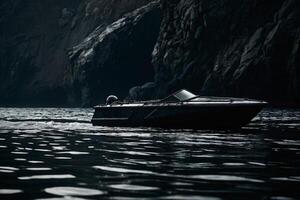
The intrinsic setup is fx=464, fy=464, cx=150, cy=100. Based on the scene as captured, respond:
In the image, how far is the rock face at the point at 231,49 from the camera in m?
63.0

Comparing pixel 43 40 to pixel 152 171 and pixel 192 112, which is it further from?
pixel 152 171

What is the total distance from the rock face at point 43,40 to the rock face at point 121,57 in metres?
19.1

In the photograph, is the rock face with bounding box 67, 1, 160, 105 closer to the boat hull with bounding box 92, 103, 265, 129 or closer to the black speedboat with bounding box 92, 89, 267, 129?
the black speedboat with bounding box 92, 89, 267, 129

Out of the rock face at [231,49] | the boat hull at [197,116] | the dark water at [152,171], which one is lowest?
the dark water at [152,171]

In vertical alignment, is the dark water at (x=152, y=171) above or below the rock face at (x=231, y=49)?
below

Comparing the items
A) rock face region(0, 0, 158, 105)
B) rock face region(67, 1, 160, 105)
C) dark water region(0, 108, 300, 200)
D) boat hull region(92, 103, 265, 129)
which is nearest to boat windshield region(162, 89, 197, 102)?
boat hull region(92, 103, 265, 129)

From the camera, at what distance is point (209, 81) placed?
230ft

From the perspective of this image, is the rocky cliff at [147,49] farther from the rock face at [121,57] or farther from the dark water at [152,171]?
the dark water at [152,171]

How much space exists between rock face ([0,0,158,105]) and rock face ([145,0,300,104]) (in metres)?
42.2

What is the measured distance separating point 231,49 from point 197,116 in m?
44.6

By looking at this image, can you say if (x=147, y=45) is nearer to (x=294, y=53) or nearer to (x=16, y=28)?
(x=294, y=53)

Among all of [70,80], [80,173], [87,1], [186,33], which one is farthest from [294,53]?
[87,1]

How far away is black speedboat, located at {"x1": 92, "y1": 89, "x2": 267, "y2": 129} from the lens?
2789 cm

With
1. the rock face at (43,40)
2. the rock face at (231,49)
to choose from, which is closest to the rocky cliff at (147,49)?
the rock face at (231,49)
